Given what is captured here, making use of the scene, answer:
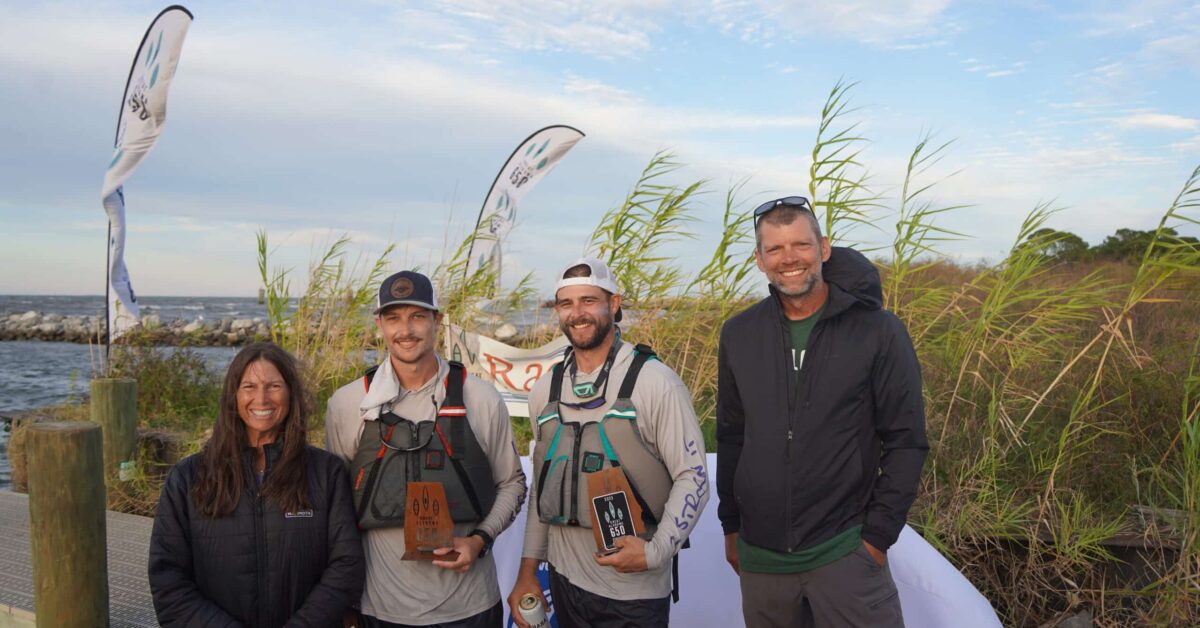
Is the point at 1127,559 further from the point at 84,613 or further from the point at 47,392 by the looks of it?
the point at 47,392

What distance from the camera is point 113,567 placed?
204 inches

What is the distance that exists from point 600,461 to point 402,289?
2.92 ft

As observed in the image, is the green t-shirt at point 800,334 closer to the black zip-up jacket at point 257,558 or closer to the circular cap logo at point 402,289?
the circular cap logo at point 402,289

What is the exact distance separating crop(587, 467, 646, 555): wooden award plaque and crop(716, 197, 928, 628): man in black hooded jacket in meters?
0.42

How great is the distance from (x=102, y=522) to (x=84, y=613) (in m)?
0.40

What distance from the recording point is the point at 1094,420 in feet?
19.6

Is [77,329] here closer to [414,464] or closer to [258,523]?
[258,523]

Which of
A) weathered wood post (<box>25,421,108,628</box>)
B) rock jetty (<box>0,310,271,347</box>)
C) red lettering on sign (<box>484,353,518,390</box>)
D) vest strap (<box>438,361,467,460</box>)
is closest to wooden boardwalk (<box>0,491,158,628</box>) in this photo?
weathered wood post (<box>25,421,108,628</box>)

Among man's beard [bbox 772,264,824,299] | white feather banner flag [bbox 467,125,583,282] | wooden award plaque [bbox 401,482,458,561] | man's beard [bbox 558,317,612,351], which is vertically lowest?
wooden award plaque [bbox 401,482,458,561]

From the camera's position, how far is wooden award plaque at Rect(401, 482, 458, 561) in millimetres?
2826

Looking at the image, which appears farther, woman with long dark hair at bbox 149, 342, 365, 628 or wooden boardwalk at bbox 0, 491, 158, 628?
wooden boardwalk at bbox 0, 491, 158, 628

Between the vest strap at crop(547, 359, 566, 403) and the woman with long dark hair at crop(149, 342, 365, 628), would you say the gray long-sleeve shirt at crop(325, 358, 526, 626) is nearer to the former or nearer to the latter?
the woman with long dark hair at crop(149, 342, 365, 628)

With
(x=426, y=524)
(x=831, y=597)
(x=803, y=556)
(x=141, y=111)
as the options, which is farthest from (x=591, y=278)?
(x=141, y=111)

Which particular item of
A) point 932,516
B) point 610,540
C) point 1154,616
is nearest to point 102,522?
point 610,540
